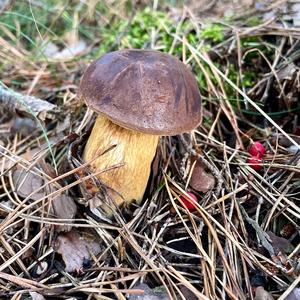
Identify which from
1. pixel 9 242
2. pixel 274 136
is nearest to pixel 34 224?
pixel 9 242

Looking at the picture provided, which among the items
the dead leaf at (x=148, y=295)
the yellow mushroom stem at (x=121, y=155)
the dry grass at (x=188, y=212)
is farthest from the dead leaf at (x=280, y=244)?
the yellow mushroom stem at (x=121, y=155)

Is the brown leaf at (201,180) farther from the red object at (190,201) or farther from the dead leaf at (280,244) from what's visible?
the dead leaf at (280,244)

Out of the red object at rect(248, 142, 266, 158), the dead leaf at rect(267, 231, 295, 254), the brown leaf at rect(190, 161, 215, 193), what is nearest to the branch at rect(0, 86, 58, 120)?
the brown leaf at rect(190, 161, 215, 193)

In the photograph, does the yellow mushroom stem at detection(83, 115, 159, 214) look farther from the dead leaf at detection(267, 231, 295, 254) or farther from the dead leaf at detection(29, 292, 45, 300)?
the dead leaf at detection(267, 231, 295, 254)

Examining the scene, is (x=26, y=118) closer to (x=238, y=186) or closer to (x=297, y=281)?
(x=238, y=186)

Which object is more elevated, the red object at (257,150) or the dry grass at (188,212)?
the red object at (257,150)
